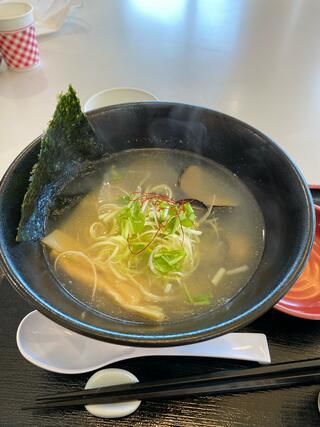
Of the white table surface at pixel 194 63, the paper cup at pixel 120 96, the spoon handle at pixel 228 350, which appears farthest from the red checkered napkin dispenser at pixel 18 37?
the spoon handle at pixel 228 350

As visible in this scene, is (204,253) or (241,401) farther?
(204,253)

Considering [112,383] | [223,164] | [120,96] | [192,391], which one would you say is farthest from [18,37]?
[192,391]

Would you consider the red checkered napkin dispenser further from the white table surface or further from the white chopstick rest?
the white chopstick rest

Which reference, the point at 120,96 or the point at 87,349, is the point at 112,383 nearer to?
the point at 87,349

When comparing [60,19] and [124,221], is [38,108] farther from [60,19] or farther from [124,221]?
[124,221]

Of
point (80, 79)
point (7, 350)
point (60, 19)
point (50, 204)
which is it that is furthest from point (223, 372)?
point (60, 19)

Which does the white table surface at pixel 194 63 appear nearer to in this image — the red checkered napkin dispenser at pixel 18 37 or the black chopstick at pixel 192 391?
the red checkered napkin dispenser at pixel 18 37
